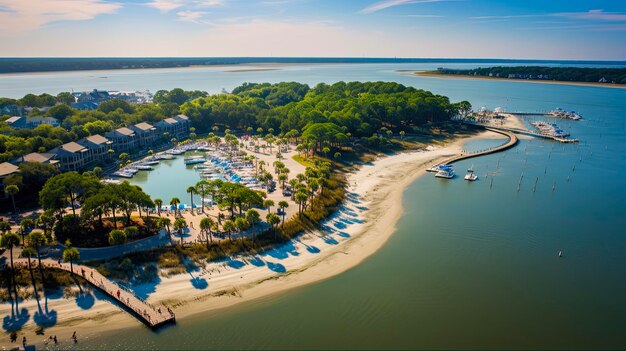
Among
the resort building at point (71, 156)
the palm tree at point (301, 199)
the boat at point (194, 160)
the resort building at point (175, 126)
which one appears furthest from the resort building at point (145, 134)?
the palm tree at point (301, 199)

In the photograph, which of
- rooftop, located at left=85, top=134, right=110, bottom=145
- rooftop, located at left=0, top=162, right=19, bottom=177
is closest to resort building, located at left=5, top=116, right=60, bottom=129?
rooftop, located at left=85, top=134, right=110, bottom=145

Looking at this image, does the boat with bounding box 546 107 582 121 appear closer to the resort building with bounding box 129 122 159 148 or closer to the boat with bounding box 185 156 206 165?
the boat with bounding box 185 156 206 165

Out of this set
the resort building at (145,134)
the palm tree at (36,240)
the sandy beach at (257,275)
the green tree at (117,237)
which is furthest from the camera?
the resort building at (145,134)

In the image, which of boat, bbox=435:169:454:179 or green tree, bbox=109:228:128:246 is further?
boat, bbox=435:169:454:179

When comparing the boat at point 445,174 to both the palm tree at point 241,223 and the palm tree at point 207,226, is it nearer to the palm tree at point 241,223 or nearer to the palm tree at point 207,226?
the palm tree at point 241,223

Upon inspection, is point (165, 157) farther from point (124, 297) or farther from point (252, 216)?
point (124, 297)

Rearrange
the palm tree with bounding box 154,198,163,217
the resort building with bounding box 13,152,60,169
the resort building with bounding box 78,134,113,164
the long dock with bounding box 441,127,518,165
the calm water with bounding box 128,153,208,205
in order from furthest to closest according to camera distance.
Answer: the long dock with bounding box 441,127,518,165 → the resort building with bounding box 78,134,113,164 → the calm water with bounding box 128,153,208,205 → the resort building with bounding box 13,152,60,169 → the palm tree with bounding box 154,198,163,217
